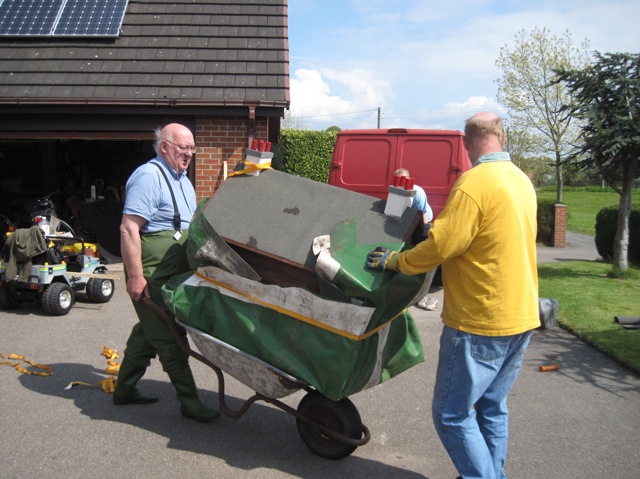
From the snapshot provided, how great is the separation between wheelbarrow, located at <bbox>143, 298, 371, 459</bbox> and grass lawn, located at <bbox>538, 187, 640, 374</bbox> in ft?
9.77

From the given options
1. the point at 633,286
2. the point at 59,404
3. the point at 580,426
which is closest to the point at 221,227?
the point at 59,404

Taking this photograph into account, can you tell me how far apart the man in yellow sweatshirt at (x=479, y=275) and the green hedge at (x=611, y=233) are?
33.8 ft

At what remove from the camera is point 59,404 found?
4281mm

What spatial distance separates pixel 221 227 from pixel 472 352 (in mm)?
1525

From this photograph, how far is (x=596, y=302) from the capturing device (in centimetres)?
770

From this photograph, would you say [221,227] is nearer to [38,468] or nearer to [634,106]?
[38,468]

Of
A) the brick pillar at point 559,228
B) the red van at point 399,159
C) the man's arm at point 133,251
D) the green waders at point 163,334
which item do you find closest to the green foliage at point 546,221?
the brick pillar at point 559,228

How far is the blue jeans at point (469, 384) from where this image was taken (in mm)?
2818

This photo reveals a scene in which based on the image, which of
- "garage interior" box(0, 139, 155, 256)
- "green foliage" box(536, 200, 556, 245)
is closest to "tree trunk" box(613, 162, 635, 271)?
"green foliage" box(536, 200, 556, 245)

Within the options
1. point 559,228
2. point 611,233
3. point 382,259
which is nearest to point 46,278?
point 382,259

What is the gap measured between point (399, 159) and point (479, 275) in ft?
20.0

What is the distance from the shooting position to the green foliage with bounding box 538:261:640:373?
5.79 m

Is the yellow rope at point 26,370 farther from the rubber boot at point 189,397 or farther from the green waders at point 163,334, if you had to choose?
the rubber boot at point 189,397

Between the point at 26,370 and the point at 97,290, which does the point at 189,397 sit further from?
the point at 97,290
